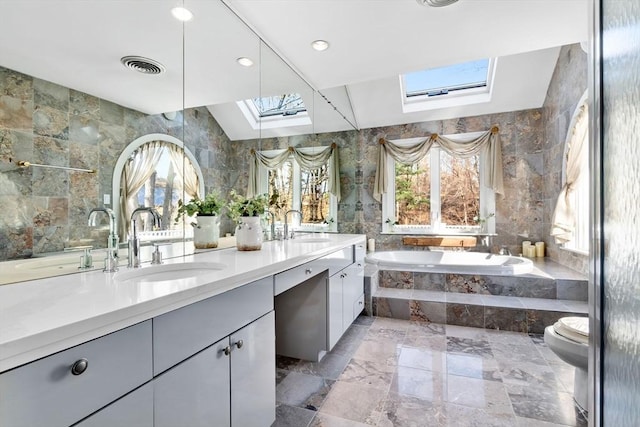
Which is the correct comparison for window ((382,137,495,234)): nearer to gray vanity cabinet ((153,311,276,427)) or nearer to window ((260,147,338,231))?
window ((260,147,338,231))

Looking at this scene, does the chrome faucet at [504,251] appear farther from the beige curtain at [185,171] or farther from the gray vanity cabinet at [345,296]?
the beige curtain at [185,171]

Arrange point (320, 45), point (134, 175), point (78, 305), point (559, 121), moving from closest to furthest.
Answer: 1. point (78, 305)
2. point (134, 175)
3. point (320, 45)
4. point (559, 121)

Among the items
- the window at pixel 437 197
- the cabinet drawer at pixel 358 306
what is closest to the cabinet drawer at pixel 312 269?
the cabinet drawer at pixel 358 306

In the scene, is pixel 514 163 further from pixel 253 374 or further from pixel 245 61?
pixel 253 374

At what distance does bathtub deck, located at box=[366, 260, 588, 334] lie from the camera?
9.30ft

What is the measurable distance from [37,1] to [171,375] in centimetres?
130

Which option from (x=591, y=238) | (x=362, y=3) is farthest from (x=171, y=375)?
(x=362, y=3)

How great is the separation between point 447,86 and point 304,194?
2667 mm

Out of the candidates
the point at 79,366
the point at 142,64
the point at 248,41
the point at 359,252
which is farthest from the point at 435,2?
the point at 79,366

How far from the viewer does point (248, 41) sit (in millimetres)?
2121

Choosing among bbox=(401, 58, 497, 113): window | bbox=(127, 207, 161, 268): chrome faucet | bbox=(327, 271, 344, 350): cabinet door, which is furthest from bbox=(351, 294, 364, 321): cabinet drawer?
bbox=(401, 58, 497, 113): window

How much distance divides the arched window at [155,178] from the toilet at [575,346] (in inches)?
86.7

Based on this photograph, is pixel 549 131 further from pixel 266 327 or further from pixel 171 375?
pixel 171 375

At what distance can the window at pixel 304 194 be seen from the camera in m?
2.68
